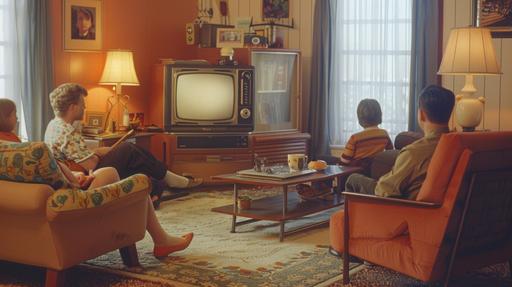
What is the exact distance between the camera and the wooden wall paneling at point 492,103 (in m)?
6.55

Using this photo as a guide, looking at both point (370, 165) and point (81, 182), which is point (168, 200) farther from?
point (81, 182)

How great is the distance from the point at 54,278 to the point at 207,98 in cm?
350

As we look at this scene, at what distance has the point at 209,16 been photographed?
7.88 metres

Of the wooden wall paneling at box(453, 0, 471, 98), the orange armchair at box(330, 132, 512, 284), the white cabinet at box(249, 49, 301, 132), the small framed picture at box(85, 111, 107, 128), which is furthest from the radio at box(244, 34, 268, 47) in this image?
the orange armchair at box(330, 132, 512, 284)

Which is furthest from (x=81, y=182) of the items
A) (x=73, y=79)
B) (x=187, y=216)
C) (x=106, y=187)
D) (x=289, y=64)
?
(x=289, y=64)

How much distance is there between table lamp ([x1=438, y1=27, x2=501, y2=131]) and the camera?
212 inches

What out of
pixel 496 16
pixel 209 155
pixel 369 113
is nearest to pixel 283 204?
pixel 369 113

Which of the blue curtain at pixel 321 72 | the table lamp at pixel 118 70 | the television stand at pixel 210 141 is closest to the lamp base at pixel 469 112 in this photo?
the blue curtain at pixel 321 72

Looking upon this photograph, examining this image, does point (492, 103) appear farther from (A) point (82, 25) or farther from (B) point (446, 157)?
(A) point (82, 25)

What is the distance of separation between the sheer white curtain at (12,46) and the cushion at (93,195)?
8.34 ft

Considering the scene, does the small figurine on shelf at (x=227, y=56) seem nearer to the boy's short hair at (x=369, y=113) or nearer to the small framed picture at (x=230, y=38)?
the small framed picture at (x=230, y=38)

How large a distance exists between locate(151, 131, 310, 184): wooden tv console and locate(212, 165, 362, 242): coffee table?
1.48 meters

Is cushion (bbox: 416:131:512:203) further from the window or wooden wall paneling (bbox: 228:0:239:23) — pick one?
wooden wall paneling (bbox: 228:0:239:23)

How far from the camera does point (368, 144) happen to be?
A: 5.53 metres
